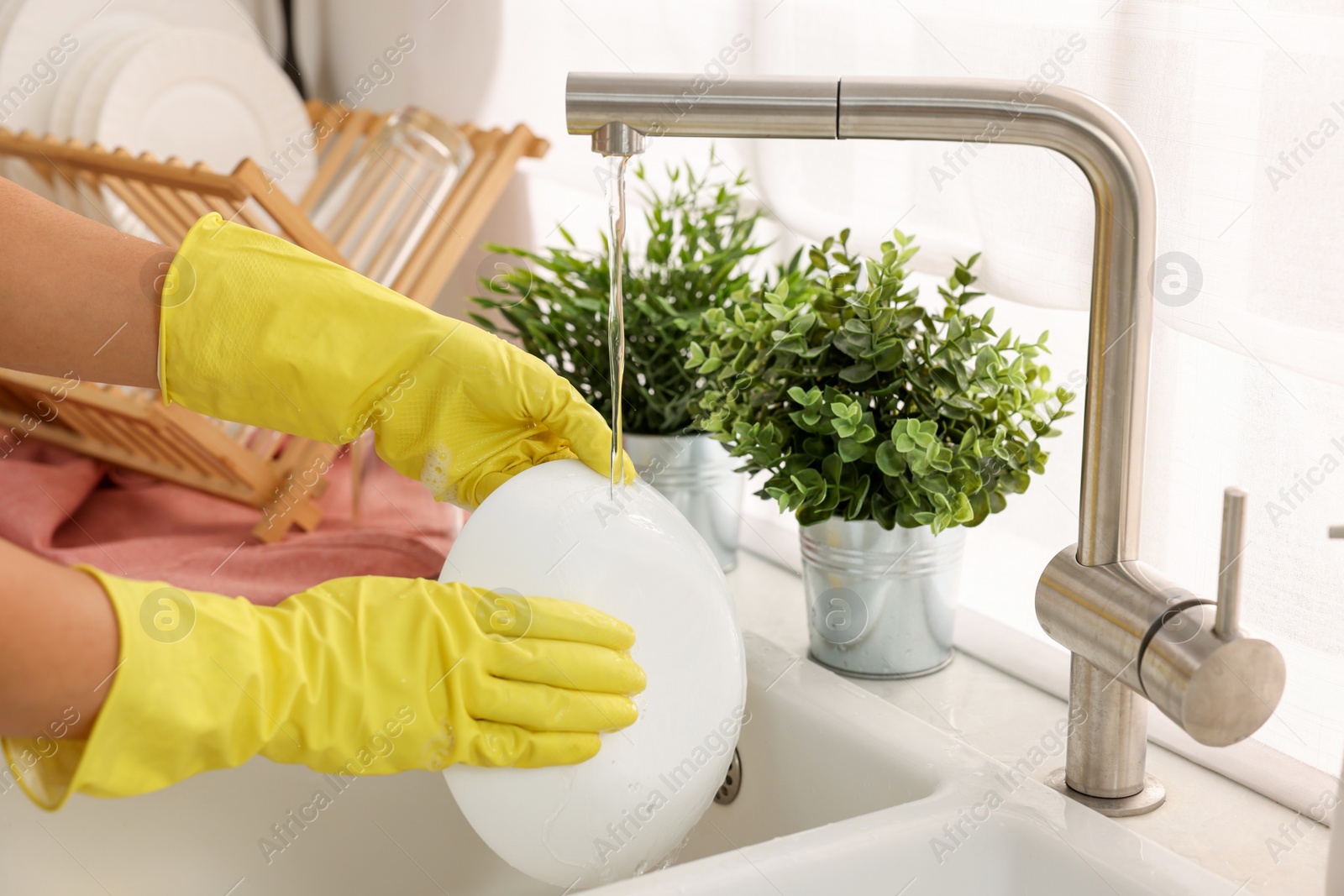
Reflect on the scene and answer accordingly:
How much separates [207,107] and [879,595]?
1.20 meters

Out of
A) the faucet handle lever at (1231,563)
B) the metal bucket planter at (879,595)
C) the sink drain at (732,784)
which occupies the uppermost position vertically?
the faucet handle lever at (1231,563)

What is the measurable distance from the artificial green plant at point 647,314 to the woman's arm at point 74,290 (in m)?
0.37

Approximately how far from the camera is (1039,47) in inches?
34.4

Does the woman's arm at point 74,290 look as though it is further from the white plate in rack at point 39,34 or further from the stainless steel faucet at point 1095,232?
the white plate in rack at point 39,34

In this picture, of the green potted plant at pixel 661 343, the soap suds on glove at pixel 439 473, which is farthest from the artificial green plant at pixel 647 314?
the soap suds on glove at pixel 439 473

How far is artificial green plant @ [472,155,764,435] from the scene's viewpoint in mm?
1069

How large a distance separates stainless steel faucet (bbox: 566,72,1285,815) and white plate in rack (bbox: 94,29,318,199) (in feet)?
3.63

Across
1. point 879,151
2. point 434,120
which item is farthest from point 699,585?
point 434,120

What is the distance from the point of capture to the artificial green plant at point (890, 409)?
0.80 meters

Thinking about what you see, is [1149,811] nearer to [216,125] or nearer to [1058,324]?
[1058,324]

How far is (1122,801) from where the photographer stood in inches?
27.7

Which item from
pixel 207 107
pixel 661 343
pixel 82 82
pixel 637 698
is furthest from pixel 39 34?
pixel 637 698

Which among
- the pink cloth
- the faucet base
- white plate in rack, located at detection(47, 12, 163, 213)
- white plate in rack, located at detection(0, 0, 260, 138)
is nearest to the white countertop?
the faucet base

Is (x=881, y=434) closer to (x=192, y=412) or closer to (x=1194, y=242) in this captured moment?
(x=1194, y=242)
